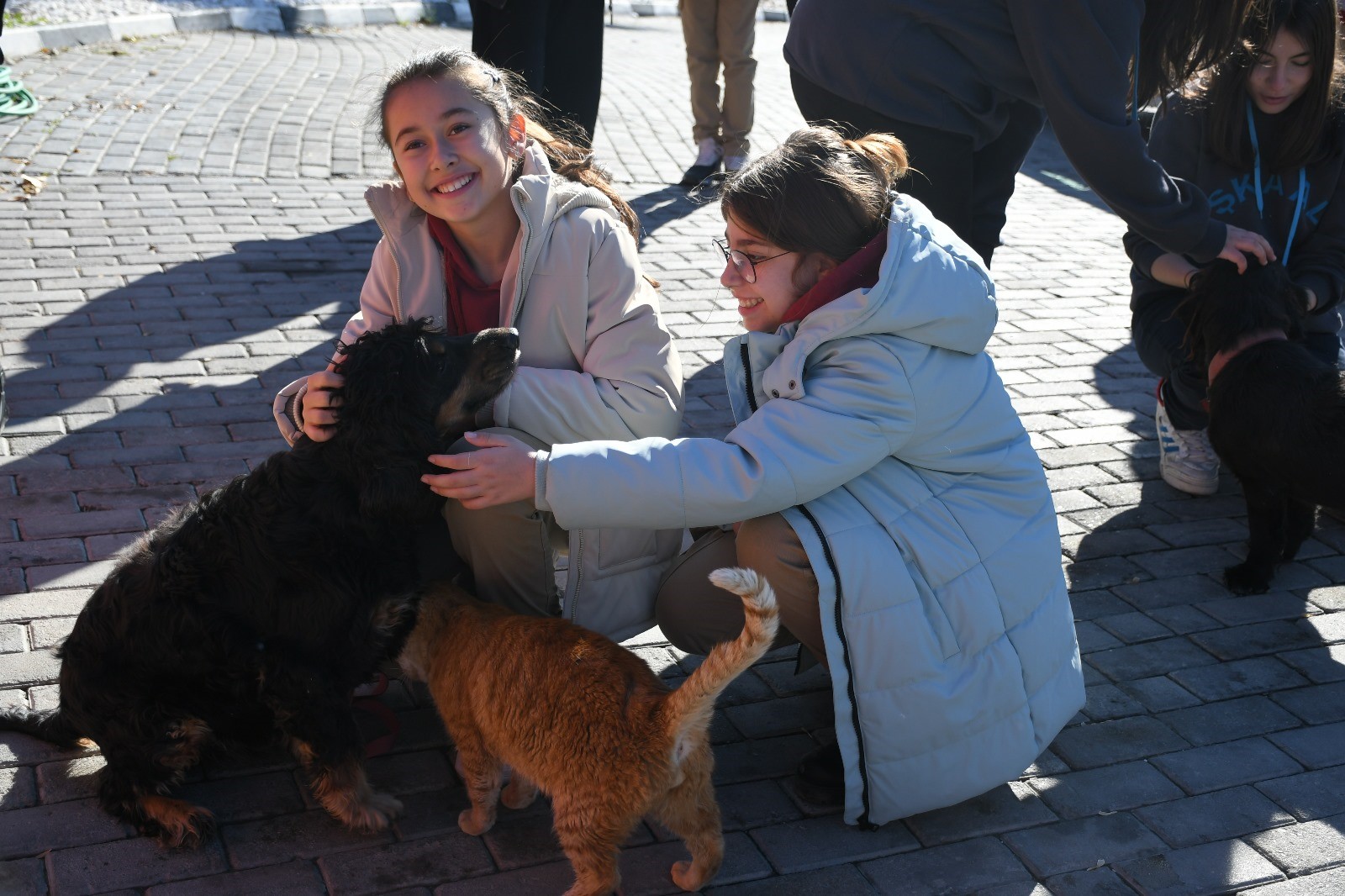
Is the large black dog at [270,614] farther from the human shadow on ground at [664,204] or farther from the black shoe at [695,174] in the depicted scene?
the black shoe at [695,174]

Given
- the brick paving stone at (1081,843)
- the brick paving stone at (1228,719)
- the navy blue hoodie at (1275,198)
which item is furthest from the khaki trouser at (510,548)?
the navy blue hoodie at (1275,198)

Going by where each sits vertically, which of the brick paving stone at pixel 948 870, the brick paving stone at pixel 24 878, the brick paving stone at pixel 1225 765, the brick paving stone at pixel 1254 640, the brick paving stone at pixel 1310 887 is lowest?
the brick paving stone at pixel 1254 640

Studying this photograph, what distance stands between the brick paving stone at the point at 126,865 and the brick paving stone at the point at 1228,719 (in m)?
2.75

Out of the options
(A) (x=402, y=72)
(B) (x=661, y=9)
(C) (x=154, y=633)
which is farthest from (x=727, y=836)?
(B) (x=661, y=9)

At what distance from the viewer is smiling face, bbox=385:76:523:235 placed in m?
3.35

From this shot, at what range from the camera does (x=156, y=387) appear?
5426 mm

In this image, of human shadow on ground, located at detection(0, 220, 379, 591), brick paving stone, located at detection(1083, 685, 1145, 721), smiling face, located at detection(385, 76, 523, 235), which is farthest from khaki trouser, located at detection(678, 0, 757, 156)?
brick paving stone, located at detection(1083, 685, 1145, 721)

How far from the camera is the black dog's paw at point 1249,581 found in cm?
443

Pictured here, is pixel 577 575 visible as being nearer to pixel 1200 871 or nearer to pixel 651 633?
pixel 651 633

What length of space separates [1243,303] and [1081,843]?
7.89 feet

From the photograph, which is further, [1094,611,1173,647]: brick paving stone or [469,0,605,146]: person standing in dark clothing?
[469,0,605,146]: person standing in dark clothing

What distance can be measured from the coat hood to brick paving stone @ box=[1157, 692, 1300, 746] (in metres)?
1.47

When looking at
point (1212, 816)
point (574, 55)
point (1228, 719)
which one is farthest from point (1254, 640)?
point (574, 55)

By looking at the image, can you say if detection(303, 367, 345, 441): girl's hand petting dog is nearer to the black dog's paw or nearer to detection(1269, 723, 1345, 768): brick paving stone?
detection(1269, 723, 1345, 768): brick paving stone
